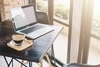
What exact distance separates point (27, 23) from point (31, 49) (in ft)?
1.94

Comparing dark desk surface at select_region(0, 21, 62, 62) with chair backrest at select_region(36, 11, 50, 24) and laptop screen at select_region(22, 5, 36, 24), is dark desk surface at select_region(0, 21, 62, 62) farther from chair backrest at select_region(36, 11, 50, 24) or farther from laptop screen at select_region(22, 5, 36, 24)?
chair backrest at select_region(36, 11, 50, 24)

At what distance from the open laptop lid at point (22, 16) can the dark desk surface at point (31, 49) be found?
0.14m

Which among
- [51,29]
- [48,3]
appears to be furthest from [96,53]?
[48,3]

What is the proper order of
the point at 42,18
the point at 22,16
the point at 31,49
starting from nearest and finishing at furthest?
the point at 31,49 < the point at 22,16 < the point at 42,18

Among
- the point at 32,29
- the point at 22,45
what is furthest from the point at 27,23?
the point at 22,45

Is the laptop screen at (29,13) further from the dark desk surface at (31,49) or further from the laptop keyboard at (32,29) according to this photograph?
the dark desk surface at (31,49)

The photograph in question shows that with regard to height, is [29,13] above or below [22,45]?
above

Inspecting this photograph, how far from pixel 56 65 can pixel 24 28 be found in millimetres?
1008

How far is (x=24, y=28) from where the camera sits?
6.68ft

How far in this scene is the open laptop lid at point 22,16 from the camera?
1.91 m

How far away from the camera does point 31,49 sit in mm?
1569

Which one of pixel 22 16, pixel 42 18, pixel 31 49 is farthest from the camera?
pixel 42 18

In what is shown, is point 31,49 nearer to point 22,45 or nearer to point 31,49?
point 31,49

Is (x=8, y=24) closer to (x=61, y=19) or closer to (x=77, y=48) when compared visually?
(x=61, y=19)
